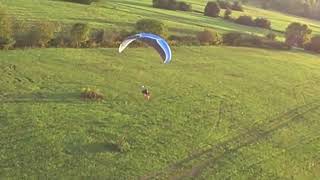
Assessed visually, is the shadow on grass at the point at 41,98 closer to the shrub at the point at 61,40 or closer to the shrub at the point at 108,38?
the shrub at the point at 61,40

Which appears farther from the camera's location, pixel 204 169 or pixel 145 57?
pixel 145 57

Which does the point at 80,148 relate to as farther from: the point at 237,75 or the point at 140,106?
the point at 237,75

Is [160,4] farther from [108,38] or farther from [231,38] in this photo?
[108,38]

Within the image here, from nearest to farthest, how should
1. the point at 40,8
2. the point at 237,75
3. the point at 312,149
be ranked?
the point at 312,149
the point at 237,75
the point at 40,8

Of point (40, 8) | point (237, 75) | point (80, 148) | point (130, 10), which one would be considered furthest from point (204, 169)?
point (130, 10)

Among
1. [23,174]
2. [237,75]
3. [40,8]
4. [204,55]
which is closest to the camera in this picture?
[23,174]

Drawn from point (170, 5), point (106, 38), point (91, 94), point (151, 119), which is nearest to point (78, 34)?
point (106, 38)

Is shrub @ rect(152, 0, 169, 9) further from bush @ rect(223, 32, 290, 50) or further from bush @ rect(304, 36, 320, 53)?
bush @ rect(304, 36, 320, 53)

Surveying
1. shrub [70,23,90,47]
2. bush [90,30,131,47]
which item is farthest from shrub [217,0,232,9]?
shrub [70,23,90,47]
